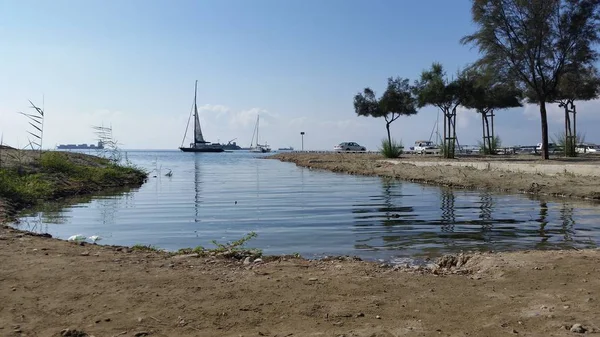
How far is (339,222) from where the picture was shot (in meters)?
12.7

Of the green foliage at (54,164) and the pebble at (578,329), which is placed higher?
the green foliage at (54,164)

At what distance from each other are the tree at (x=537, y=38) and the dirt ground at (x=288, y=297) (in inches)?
998

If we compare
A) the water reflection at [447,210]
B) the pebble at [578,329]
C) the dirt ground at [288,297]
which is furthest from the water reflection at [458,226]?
the pebble at [578,329]

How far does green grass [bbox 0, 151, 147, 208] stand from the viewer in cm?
1534

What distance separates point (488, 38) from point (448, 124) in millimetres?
11938

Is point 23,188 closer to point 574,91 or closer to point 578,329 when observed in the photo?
point 578,329

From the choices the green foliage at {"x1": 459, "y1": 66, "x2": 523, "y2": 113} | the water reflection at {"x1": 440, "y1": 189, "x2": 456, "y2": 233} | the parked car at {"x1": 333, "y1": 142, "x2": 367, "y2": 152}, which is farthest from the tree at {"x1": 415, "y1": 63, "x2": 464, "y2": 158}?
the parked car at {"x1": 333, "y1": 142, "x2": 367, "y2": 152}

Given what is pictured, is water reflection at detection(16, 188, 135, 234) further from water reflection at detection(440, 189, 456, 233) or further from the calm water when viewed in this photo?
water reflection at detection(440, 189, 456, 233)

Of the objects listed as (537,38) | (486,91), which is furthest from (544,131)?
(486,91)

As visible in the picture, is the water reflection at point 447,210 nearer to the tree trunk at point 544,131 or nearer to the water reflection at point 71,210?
the water reflection at point 71,210

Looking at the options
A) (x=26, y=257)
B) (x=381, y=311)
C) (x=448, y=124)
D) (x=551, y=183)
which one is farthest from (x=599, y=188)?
(x=448, y=124)

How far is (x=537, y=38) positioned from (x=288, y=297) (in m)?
28.5

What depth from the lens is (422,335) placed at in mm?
4102

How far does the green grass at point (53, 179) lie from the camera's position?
15.3 metres
